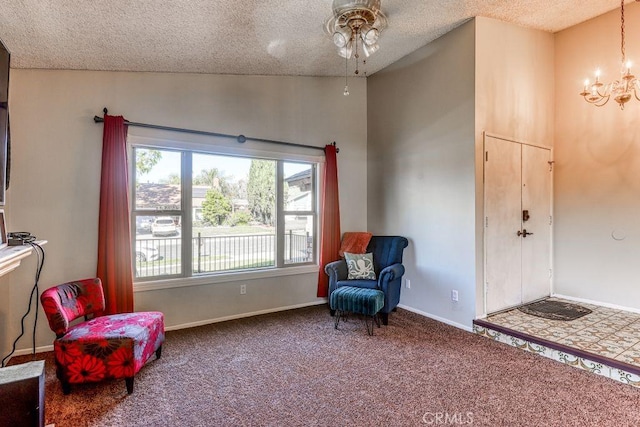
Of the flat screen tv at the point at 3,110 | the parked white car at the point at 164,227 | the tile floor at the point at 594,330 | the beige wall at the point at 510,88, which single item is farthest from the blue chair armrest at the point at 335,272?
the flat screen tv at the point at 3,110

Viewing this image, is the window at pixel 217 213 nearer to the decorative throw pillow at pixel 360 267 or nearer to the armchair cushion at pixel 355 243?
the armchair cushion at pixel 355 243

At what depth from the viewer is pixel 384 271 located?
368 cm

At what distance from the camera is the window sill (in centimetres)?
346

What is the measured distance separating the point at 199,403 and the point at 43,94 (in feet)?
10.3

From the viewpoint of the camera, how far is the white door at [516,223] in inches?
142

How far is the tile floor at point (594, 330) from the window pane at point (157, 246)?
350cm

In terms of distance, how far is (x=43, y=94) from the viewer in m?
3.06

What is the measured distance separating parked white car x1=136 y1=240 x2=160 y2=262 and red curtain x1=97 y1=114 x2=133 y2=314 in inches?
10.7

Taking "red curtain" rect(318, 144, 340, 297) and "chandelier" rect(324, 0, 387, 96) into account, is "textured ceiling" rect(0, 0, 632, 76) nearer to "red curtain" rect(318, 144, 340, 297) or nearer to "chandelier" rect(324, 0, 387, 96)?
"chandelier" rect(324, 0, 387, 96)

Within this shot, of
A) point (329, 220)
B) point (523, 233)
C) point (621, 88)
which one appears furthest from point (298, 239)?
point (621, 88)

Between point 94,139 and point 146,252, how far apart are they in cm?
126

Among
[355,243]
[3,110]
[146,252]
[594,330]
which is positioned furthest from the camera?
[355,243]

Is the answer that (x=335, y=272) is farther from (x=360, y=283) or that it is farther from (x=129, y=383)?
(x=129, y=383)

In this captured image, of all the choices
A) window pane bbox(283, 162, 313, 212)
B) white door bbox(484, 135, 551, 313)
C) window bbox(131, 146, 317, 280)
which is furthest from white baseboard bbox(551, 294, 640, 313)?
window pane bbox(283, 162, 313, 212)
